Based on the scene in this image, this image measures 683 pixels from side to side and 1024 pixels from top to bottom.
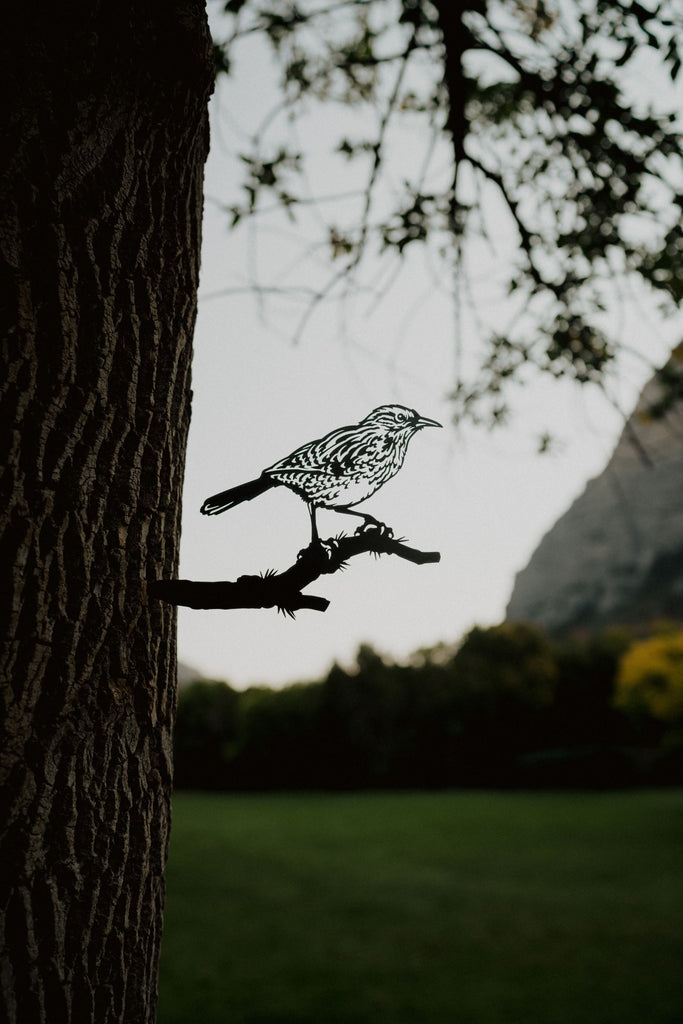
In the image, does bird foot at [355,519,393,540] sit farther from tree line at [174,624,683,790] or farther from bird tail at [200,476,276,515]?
tree line at [174,624,683,790]

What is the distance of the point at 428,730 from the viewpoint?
3095cm

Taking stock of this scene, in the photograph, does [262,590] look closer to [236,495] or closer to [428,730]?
[236,495]

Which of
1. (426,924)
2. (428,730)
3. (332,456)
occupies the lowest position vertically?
(426,924)

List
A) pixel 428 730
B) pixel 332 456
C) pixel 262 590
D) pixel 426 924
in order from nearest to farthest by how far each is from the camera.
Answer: pixel 262 590
pixel 332 456
pixel 426 924
pixel 428 730

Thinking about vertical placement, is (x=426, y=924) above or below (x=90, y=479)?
below

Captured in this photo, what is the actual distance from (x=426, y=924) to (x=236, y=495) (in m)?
10.2

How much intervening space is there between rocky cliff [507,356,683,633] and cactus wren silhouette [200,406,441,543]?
61.1 meters

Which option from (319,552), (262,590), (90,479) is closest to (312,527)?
(319,552)

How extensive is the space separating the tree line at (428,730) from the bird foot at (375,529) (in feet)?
95.9

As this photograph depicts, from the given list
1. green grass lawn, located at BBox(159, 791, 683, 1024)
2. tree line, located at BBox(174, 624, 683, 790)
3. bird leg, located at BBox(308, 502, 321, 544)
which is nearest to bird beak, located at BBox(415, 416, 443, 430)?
bird leg, located at BBox(308, 502, 321, 544)

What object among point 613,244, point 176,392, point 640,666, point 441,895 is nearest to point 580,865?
point 441,895

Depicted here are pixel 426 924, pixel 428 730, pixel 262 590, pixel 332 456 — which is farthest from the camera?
pixel 428 730

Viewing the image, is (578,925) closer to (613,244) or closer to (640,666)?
(613,244)

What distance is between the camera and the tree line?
100ft
